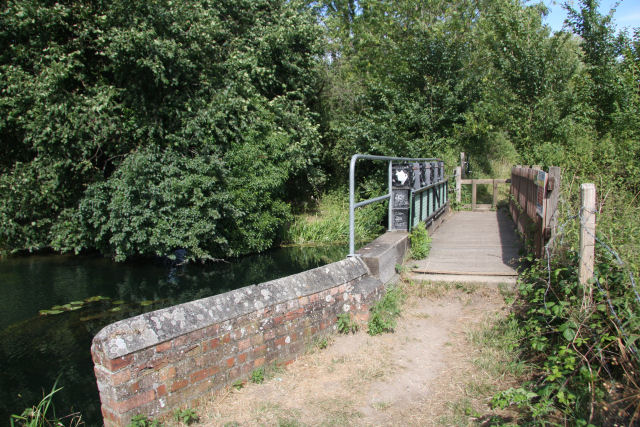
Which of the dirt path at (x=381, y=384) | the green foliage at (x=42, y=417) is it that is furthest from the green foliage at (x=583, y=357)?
the green foliage at (x=42, y=417)

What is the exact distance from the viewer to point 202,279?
10.7 meters

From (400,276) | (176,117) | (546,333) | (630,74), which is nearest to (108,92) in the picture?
(176,117)

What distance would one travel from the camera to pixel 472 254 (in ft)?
22.2

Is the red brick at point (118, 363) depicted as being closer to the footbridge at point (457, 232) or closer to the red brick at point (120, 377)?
the red brick at point (120, 377)

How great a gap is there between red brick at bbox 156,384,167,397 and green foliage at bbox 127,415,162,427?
157 mm

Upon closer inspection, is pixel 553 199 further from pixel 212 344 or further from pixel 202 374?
pixel 202 374

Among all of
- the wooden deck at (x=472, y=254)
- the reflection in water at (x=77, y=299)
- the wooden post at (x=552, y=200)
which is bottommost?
the reflection in water at (x=77, y=299)

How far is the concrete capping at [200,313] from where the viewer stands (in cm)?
296

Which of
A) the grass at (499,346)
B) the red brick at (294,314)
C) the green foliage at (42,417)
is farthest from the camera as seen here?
the red brick at (294,314)

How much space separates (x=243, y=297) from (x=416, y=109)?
13.7 m

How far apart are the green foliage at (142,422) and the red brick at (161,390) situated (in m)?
0.16

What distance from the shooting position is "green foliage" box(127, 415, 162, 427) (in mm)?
2939

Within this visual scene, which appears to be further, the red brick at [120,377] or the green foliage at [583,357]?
the red brick at [120,377]

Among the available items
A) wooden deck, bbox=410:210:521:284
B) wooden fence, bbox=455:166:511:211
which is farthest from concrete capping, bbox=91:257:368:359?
wooden fence, bbox=455:166:511:211
